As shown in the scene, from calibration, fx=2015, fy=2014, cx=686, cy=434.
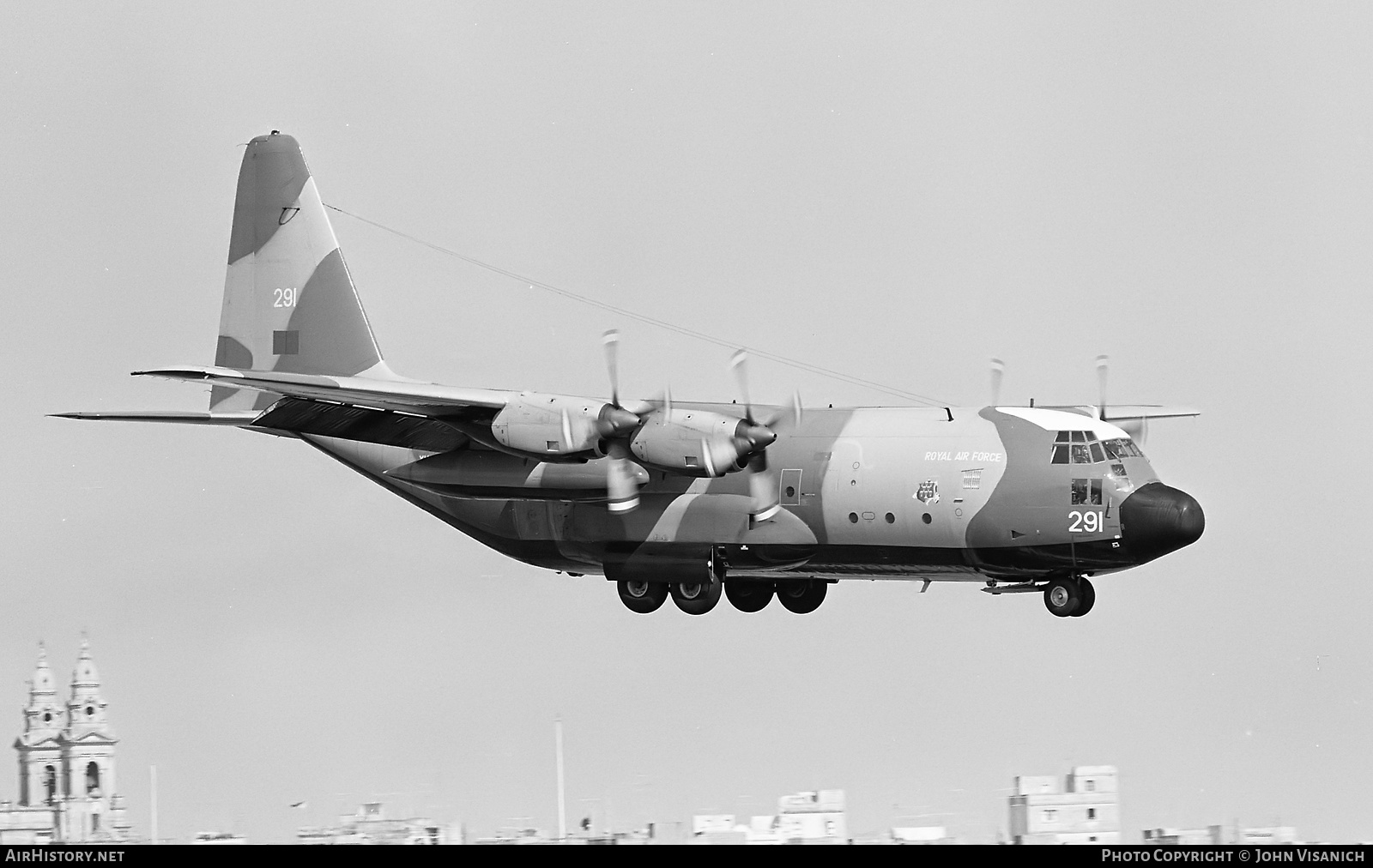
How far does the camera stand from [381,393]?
29.8m

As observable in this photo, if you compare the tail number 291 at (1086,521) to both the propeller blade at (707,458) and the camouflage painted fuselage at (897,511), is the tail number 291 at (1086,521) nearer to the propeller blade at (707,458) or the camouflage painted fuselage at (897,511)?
the camouflage painted fuselage at (897,511)

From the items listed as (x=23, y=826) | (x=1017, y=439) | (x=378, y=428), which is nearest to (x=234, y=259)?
(x=378, y=428)

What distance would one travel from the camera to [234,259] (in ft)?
118

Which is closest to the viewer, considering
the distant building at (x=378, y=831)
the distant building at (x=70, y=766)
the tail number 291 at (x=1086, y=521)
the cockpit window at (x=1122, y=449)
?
the tail number 291 at (x=1086, y=521)

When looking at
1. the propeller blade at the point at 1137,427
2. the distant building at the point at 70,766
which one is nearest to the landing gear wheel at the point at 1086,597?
the propeller blade at the point at 1137,427

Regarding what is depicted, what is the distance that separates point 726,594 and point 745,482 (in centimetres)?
352

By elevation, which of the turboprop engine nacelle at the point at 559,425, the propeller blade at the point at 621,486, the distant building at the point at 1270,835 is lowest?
the distant building at the point at 1270,835

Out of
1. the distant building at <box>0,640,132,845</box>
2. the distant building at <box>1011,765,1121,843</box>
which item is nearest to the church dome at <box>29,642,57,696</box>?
the distant building at <box>0,640,132,845</box>

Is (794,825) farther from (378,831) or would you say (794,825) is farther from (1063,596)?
(1063,596)

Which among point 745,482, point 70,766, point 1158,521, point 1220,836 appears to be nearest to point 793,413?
point 745,482

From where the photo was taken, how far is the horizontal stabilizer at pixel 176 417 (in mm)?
32688

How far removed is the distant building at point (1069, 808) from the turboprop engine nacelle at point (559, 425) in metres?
17.9

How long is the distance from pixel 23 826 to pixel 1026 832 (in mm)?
46990
